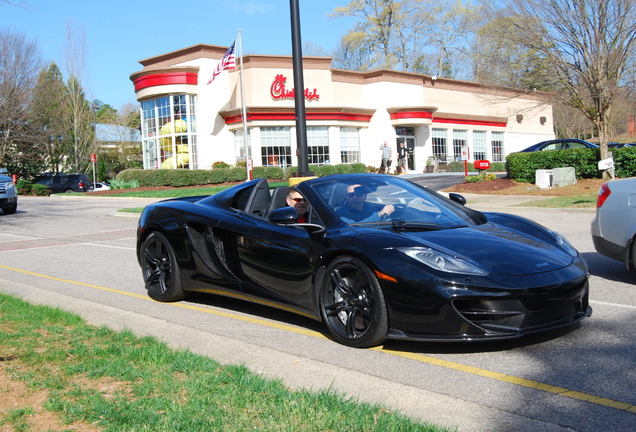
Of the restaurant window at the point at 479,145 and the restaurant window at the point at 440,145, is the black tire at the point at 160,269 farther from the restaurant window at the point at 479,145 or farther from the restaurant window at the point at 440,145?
the restaurant window at the point at 479,145

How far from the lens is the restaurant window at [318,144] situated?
3759 cm

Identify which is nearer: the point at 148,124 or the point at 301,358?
the point at 301,358

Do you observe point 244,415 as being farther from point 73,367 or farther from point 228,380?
point 73,367

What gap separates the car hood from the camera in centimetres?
427

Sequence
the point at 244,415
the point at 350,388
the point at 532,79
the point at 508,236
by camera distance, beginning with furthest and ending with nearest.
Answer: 1. the point at 532,79
2. the point at 508,236
3. the point at 350,388
4. the point at 244,415

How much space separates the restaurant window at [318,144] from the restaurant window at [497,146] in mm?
15887

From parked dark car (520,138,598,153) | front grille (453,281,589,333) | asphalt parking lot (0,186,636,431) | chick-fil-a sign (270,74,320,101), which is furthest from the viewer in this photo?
chick-fil-a sign (270,74,320,101)

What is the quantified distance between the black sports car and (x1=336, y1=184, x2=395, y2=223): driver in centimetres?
1

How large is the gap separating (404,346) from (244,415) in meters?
1.79

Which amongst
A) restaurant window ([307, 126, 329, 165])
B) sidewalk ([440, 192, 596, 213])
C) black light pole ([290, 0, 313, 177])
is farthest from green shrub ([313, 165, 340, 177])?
black light pole ([290, 0, 313, 177])

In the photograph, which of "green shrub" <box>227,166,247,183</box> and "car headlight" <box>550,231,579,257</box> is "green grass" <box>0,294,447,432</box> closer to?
"car headlight" <box>550,231,579,257</box>

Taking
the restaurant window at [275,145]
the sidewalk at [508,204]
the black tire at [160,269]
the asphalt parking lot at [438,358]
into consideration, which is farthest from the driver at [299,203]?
the restaurant window at [275,145]

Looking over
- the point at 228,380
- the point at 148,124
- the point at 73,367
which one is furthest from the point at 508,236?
the point at 148,124

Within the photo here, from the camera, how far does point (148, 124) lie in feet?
126
